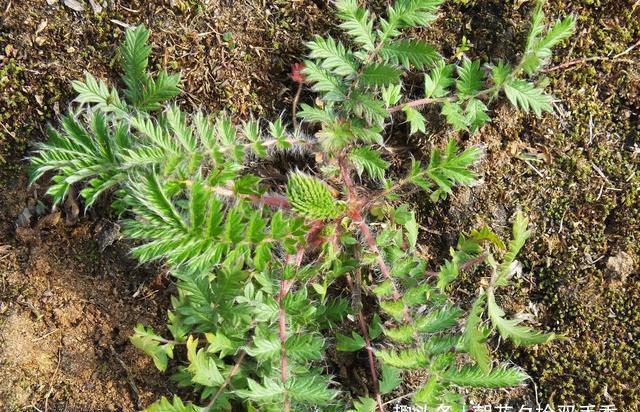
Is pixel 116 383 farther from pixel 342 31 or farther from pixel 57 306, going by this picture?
pixel 342 31

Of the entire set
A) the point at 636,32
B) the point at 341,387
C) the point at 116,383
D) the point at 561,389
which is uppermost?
the point at 636,32

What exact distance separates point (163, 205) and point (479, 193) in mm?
1426

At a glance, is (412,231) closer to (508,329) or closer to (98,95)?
(508,329)

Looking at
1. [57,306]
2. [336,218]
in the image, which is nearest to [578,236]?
[336,218]

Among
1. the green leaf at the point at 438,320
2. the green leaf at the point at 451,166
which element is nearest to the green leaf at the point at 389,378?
the green leaf at the point at 438,320

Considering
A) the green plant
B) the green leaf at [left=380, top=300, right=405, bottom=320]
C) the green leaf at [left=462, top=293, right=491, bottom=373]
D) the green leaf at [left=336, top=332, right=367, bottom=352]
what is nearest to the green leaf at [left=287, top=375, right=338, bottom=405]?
the green plant

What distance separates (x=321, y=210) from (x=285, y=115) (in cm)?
67

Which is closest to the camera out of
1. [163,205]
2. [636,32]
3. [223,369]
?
[163,205]

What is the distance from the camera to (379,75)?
7.85 ft

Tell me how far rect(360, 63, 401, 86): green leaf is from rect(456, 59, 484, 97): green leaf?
0.96ft

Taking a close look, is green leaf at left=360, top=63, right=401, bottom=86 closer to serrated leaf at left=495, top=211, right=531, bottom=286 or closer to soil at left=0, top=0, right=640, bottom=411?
soil at left=0, top=0, right=640, bottom=411

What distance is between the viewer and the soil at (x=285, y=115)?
106 inches

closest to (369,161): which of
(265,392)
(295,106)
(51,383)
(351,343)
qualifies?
(295,106)

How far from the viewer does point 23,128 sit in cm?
269
